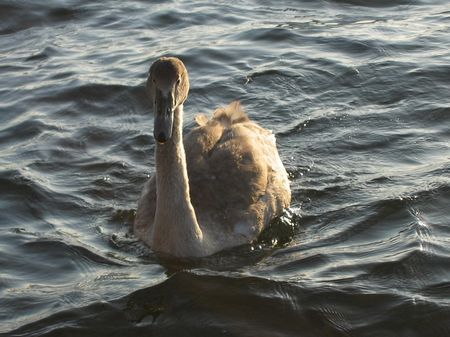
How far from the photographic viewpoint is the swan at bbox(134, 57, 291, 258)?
28.3 ft

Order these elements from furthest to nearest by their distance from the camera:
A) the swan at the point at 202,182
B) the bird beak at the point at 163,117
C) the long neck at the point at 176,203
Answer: the long neck at the point at 176,203 → the swan at the point at 202,182 → the bird beak at the point at 163,117

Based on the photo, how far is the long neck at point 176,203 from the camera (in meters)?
8.96

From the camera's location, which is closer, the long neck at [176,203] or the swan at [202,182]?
the swan at [202,182]

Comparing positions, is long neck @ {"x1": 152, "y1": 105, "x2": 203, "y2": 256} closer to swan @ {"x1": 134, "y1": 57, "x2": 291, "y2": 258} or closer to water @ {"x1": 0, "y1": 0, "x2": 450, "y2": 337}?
swan @ {"x1": 134, "y1": 57, "x2": 291, "y2": 258}

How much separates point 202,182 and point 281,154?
2194 millimetres

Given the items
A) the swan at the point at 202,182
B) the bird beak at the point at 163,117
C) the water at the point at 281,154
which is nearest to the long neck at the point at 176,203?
the swan at the point at 202,182

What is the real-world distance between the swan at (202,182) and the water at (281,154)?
0.19 metres

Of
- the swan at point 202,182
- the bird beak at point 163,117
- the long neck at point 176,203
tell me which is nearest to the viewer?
the bird beak at point 163,117

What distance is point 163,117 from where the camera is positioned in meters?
8.22

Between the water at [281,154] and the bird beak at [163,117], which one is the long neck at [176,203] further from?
the bird beak at [163,117]

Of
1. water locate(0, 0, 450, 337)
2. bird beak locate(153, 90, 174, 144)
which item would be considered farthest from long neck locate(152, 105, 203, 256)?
bird beak locate(153, 90, 174, 144)

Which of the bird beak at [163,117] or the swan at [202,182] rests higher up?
the bird beak at [163,117]

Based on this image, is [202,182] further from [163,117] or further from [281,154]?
[281,154]

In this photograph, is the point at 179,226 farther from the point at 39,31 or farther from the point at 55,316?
the point at 39,31
